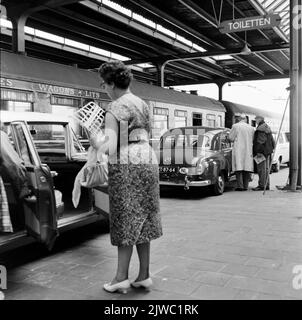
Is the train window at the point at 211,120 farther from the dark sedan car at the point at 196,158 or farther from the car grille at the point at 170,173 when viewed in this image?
the car grille at the point at 170,173

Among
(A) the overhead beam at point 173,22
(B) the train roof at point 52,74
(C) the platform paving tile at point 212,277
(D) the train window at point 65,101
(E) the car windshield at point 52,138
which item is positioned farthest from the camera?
(A) the overhead beam at point 173,22

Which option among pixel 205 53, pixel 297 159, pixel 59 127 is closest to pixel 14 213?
pixel 59 127

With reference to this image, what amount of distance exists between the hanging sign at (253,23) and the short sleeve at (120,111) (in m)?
8.90

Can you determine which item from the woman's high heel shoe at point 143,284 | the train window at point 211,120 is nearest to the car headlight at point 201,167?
the woman's high heel shoe at point 143,284

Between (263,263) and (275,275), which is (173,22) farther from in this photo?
(275,275)

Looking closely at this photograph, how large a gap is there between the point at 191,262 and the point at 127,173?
1.45 m

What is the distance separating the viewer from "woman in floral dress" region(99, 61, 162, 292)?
310cm

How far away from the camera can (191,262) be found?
4.05 m

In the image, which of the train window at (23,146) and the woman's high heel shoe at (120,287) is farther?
the train window at (23,146)

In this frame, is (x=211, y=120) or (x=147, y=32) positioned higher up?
(x=147, y=32)

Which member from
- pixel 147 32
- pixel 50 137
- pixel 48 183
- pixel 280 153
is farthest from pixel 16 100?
pixel 280 153

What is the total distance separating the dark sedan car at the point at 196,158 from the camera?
8234 millimetres

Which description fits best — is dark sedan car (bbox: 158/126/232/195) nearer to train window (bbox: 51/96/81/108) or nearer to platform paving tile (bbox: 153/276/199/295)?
train window (bbox: 51/96/81/108)

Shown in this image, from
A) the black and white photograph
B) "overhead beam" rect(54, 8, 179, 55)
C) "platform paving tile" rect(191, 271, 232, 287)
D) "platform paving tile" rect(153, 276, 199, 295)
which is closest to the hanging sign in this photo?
the black and white photograph
